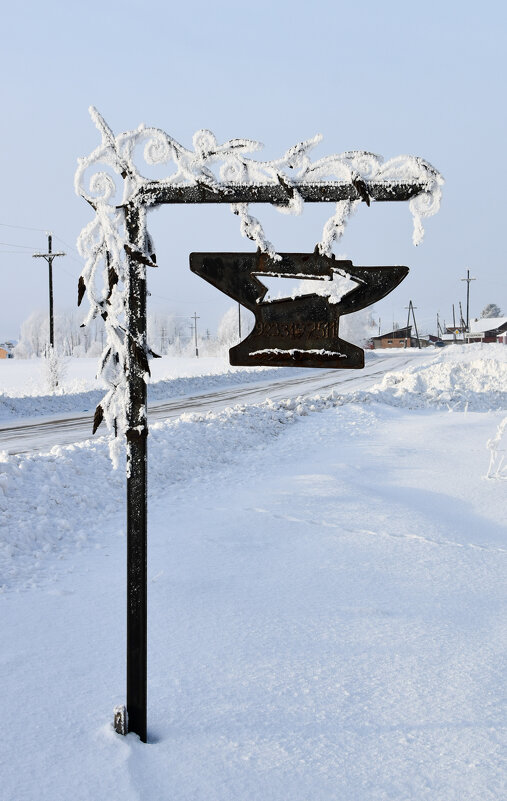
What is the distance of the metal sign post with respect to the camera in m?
2.85

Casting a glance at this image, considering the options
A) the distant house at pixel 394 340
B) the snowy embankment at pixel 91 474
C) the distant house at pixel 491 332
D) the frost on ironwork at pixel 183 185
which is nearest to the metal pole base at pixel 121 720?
the frost on ironwork at pixel 183 185

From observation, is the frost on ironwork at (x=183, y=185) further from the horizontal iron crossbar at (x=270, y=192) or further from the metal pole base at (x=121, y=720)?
the metal pole base at (x=121, y=720)

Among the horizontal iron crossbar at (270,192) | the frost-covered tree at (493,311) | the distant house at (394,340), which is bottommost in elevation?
the horizontal iron crossbar at (270,192)

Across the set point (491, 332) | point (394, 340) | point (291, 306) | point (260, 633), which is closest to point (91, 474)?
point (260, 633)

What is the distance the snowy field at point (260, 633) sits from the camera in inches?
107

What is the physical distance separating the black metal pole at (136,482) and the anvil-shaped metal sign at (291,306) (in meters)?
0.30

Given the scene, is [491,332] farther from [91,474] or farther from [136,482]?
[136,482]

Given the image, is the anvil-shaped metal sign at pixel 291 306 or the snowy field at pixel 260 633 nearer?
the snowy field at pixel 260 633

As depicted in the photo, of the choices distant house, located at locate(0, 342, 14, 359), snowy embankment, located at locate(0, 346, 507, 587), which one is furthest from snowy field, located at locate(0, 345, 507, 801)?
distant house, located at locate(0, 342, 14, 359)

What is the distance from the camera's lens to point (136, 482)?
9.46 feet

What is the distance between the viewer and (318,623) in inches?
164

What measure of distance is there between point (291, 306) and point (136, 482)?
1088 millimetres

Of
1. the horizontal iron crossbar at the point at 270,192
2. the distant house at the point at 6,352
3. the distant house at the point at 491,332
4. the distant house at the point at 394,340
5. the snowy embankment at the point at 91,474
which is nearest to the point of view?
the horizontal iron crossbar at the point at 270,192

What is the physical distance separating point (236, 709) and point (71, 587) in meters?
2.15
